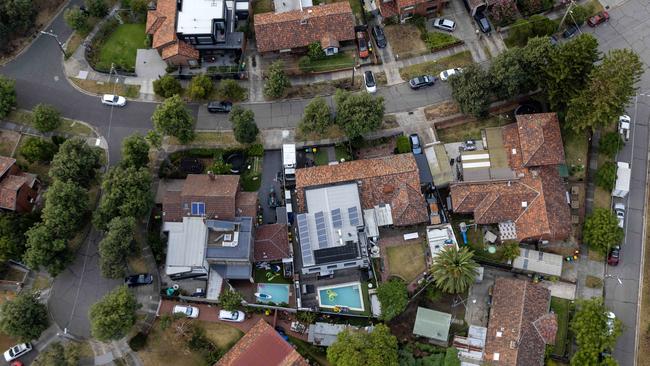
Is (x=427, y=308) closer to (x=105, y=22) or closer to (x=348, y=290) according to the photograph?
(x=348, y=290)

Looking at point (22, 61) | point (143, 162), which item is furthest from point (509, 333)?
point (22, 61)

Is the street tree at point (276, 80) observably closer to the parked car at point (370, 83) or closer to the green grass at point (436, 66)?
the parked car at point (370, 83)

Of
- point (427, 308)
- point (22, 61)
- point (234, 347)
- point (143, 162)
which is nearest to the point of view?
point (234, 347)

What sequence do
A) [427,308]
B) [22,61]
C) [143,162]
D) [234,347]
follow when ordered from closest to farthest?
[234,347]
[427,308]
[143,162]
[22,61]

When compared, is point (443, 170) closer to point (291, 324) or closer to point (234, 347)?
point (291, 324)

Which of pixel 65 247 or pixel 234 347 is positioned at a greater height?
pixel 65 247

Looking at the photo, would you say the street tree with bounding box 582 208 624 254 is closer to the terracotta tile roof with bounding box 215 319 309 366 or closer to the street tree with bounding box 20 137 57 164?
the terracotta tile roof with bounding box 215 319 309 366

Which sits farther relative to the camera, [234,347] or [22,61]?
[22,61]

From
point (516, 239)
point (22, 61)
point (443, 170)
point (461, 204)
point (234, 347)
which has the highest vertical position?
point (22, 61)
